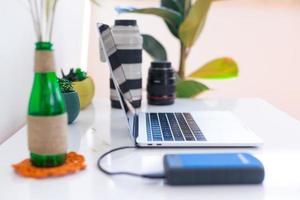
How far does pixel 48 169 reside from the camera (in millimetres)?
538

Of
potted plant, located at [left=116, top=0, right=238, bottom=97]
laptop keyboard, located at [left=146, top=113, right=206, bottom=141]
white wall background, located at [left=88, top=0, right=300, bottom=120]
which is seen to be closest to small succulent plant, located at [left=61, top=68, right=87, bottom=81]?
laptop keyboard, located at [left=146, top=113, right=206, bottom=141]

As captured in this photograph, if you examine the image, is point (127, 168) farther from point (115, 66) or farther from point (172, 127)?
point (115, 66)

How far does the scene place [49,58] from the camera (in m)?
0.52

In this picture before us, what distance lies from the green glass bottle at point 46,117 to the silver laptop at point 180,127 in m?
0.18

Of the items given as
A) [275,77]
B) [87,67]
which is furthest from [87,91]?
[275,77]

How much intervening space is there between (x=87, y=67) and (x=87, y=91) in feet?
2.49

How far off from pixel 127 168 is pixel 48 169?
12 cm

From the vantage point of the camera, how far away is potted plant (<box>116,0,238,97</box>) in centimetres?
125

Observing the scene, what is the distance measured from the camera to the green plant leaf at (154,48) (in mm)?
1341

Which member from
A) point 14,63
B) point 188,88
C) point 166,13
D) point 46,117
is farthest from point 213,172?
point 166,13

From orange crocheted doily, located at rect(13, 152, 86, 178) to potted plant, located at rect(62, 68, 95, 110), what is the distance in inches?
15.5

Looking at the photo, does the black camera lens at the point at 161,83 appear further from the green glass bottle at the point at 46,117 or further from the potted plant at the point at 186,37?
the green glass bottle at the point at 46,117

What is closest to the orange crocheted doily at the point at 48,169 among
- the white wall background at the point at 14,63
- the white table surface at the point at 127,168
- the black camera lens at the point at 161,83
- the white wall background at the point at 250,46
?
the white table surface at the point at 127,168

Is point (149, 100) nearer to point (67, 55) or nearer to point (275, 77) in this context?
point (67, 55)
